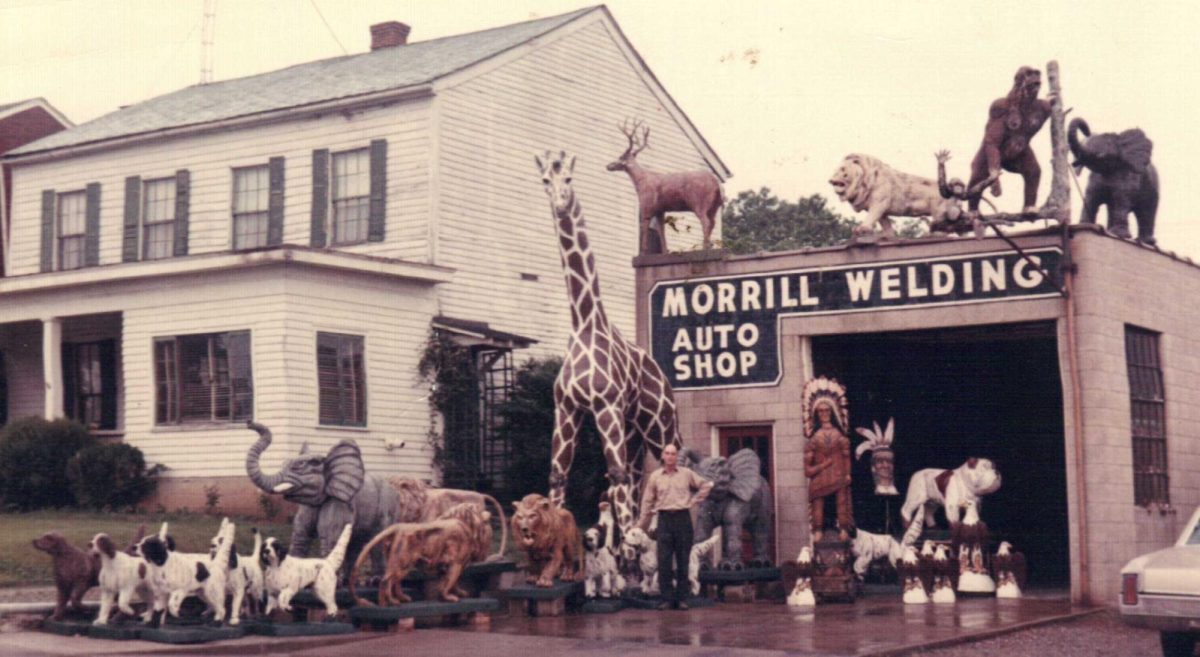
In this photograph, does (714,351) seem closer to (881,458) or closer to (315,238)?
(881,458)

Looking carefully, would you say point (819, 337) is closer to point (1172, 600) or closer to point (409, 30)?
point (1172, 600)

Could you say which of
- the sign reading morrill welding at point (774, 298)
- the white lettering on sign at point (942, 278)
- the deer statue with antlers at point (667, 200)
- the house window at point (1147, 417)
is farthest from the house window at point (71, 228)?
the house window at point (1147, 417)

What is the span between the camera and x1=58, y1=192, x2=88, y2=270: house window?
33500 millimetres

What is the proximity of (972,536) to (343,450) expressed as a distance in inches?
289

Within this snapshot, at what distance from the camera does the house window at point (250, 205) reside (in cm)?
3152

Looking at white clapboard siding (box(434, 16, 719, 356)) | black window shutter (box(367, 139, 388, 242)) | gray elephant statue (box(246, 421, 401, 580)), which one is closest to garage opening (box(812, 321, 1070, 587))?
gray elephant statue (box(246, 421, 401, 580))

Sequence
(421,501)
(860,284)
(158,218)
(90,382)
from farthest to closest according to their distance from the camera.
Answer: (158,218) → (90,382) → (860,284) → (421,501)

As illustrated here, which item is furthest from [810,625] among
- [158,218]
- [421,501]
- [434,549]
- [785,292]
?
[158,218]

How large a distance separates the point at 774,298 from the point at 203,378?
1140 cm

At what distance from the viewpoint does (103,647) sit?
13.8 m

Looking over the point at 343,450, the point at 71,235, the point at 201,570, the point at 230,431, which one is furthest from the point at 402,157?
the point at 201,570

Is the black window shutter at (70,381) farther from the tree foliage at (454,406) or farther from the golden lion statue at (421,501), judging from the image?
the golden lion statue at (421,501)

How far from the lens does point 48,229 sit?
33.8 meters

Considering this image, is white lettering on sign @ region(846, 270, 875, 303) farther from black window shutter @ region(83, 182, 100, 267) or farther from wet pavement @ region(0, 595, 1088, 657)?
black window shutter @ region(83, 182, 100, 267)
